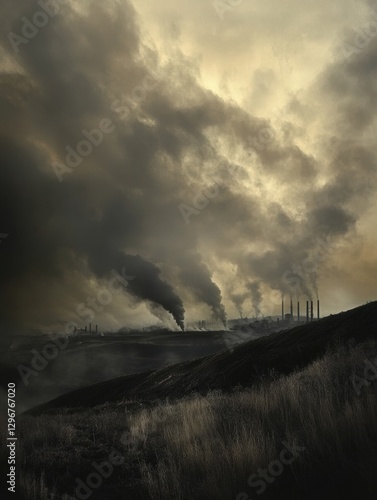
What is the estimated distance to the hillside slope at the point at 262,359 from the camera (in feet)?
58.7

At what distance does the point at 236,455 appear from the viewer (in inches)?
188

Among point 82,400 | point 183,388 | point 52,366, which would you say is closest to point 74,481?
point 183,388

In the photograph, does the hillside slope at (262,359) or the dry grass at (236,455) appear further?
the hillside slope at (262,359)

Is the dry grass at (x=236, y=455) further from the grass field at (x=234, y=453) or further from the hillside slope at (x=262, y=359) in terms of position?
the hillside slope at (x=262, y=359)

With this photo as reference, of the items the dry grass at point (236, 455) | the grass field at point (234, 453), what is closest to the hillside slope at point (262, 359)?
the grass field at point (234, 453)

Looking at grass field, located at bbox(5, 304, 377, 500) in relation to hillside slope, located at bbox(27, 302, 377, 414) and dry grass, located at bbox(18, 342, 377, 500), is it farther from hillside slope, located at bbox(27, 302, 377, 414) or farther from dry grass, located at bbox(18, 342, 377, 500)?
hillside slope, located at bbox(27, 302, 377, 414)

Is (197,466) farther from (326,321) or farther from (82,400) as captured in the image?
(82,400)

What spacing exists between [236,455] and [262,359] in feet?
54.7

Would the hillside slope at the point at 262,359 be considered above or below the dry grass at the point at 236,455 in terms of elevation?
above

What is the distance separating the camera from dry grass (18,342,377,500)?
13.5 feet

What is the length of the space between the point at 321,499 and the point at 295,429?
213 cm

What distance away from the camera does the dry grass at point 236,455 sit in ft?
13.5

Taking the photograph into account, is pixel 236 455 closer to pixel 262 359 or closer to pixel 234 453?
pixel 234 453

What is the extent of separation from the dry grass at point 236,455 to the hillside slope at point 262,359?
853 cm
